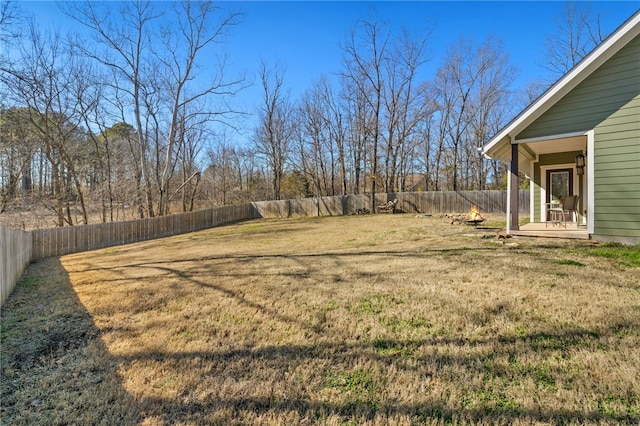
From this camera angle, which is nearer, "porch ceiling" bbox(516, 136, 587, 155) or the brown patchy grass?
the brown patchy grass

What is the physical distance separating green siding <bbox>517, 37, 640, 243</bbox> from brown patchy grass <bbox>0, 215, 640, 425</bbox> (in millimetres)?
2133

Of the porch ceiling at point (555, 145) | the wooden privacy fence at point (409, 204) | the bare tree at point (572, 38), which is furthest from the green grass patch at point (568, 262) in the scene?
the bare tree at point (572, 38)

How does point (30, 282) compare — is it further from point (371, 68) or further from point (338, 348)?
point (371, 68)

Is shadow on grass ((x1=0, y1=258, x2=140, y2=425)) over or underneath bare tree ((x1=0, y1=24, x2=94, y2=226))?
underneath

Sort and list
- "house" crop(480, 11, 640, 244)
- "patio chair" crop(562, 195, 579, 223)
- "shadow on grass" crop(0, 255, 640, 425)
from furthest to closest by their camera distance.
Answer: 1. "patio chair" crop(562, 195, 579, 223)
2. "house" crop(480, 11, 640, 244)
3. "shadow on grass" crop(0, 255, 640, 425)

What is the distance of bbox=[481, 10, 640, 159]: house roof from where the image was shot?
5.88 metres

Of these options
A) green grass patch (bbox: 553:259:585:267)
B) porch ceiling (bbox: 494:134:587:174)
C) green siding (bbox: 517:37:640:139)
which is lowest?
green grass patch (bbox: 553:259:585:267)

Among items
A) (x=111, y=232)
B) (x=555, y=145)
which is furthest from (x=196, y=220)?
(x=555, y=145)

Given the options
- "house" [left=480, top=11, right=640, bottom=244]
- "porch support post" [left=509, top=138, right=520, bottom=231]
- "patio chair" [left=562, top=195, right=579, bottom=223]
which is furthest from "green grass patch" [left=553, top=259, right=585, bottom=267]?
"patio chair" [left=562, top=195, right=579, bottom=223]

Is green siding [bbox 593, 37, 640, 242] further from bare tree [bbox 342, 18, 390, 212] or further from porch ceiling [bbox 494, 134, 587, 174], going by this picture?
bare tree [bbox 342, 18, 390, 212]

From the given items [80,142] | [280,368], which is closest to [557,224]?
[280,368]

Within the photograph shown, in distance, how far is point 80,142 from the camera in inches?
605

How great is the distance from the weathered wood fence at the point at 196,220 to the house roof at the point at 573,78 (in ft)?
33.7

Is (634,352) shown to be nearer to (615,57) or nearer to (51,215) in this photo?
(615,57)
